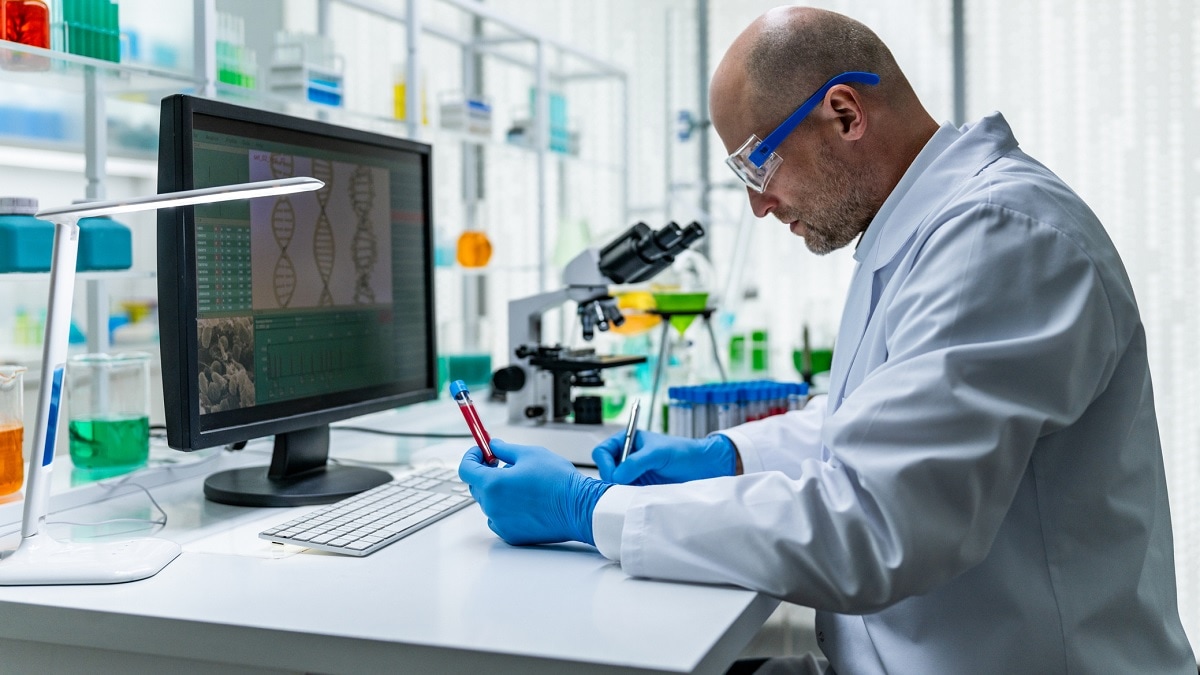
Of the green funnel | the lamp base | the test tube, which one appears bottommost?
the lamp base

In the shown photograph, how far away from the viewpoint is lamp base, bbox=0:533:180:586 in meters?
1.01

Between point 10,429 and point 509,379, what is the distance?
0.83 metres

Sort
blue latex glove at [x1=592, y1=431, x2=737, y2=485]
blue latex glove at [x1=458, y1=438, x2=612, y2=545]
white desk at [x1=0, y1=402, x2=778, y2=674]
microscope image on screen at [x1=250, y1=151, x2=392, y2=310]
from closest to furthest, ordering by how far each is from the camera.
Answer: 1. white desk at [x1=0, y1=402, x2=778, y2=674]
2. blue latex glove at [x1=458, y1=438, x2=612, y2=545]
3. microscope image on screen at [x1=250, y1=151, x2=392, y2=310]
4. blue latex glove at [x1=592, y1=431, x2=737, y2=485]

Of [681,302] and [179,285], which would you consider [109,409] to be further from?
[681,302]

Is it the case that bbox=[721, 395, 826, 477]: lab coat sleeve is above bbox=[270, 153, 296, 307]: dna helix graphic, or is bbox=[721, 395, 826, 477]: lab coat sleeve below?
below

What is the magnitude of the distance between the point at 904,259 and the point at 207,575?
853 millimetres

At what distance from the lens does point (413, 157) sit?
1.66 meters

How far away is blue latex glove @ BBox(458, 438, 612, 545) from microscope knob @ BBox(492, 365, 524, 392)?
27.5 inches

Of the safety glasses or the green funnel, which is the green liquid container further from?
the green funnel

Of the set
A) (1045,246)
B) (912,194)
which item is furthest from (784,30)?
(1045,246)

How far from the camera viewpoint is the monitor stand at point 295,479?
136cm

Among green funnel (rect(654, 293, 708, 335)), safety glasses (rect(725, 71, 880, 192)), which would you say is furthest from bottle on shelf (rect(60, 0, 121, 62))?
green funnel (rect(654, 293, 708, 335))

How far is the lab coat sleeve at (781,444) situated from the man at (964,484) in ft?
0.80

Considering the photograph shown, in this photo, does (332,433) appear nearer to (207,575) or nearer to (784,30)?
(207,575)
